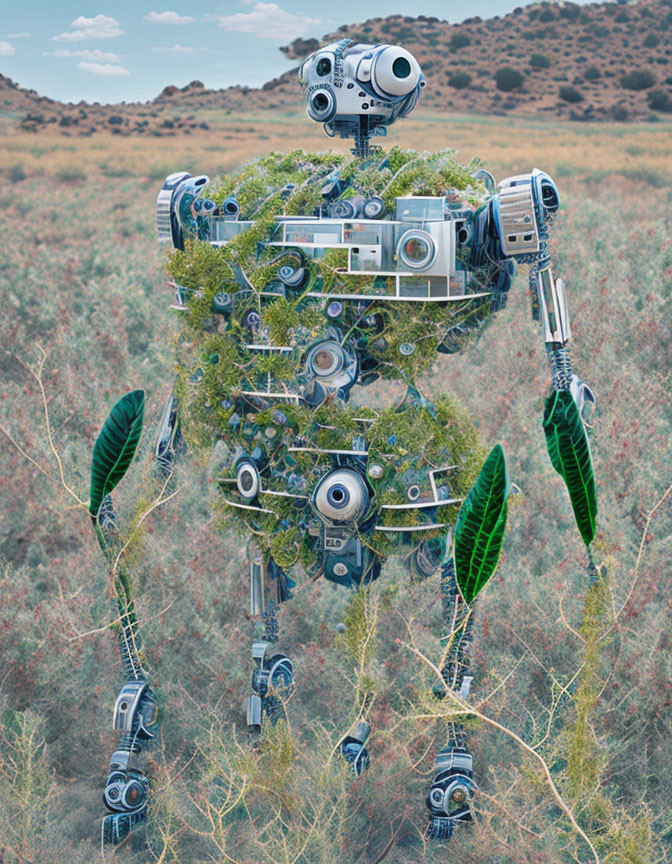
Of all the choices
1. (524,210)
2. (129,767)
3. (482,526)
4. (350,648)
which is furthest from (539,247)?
(129,767)

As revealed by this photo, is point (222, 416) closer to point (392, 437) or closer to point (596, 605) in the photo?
point (392, 437)

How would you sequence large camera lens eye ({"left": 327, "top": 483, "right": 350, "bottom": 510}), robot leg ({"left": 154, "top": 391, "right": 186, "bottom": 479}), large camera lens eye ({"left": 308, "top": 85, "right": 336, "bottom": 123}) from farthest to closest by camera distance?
robot leg ({"left": 154, "top": 391, "right": 186, "bottom": 479}), large camera lens eye ({"left": 308, "top": 85, "right": 336, "bottom": 123}), large camera lens eye ({"left": 327, "top": 483, "right": 350, "bottom": 510})

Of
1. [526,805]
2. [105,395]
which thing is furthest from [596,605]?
[105,395]

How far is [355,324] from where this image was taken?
8.93 ft

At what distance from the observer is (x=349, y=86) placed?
2.75 m

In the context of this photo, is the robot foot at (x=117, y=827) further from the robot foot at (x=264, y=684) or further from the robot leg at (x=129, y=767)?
the robot foot at (x=264, y=684)

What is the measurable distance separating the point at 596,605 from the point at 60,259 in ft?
28.0

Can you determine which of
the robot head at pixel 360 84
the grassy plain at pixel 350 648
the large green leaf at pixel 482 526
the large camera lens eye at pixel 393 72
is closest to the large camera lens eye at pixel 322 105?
the robot head at pixel 360 84

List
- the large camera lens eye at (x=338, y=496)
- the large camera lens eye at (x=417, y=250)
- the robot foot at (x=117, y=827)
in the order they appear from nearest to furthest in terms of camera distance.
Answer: the large camera lens eye at (x=417, y=250), the large camera lens eye at (x=338, y=496), the robot foot at (x=117, y=827)

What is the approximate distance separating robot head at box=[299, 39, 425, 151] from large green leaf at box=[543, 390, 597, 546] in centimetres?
98

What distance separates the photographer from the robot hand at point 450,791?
283cm

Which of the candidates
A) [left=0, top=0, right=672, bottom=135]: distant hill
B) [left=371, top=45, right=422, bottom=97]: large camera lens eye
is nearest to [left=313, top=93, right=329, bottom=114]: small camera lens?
[left=371, top=45, right=422, bottom=97]: large camera lens eye

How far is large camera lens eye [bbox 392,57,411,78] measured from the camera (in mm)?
2709

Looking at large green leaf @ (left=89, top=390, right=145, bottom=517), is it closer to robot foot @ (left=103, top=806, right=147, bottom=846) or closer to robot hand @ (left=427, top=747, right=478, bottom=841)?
robot foot @ (left=103, top=806, right=147, bottom=846)
